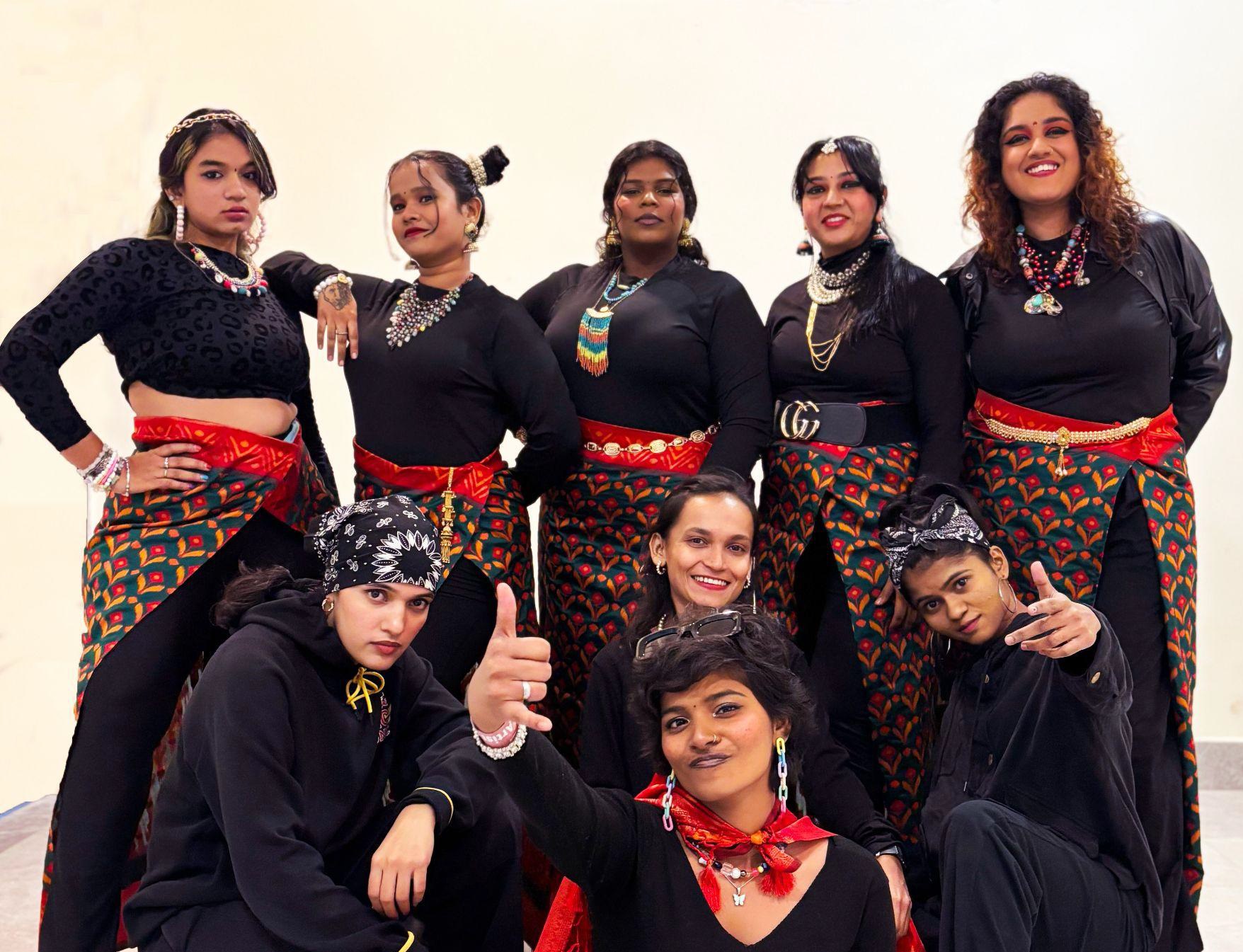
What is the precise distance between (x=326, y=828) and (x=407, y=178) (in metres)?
1.43

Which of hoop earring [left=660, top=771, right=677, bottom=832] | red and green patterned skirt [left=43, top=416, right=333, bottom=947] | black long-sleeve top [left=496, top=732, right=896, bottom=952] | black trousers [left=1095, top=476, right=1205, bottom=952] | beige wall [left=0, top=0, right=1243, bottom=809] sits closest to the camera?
black long-sleeve top [left=496, top=732, right=896, bottom=952]

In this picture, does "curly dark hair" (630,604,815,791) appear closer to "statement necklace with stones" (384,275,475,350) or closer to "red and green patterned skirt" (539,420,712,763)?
"red and green patterned skirt" (539,420,712,763)

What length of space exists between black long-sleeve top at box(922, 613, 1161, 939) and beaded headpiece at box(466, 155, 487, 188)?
5.10 ft

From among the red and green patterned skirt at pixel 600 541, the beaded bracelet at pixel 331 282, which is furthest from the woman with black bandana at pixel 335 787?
the beaded bracelet at pixel 331 282

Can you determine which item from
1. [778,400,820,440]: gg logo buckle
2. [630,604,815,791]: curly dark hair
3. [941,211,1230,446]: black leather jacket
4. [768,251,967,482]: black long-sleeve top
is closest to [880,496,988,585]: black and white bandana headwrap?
[768,251,967,482]: black long-sleeve top

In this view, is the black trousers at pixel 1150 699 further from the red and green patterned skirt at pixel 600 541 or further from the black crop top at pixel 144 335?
the black crop top at pixel 144 335

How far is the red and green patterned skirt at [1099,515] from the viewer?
2592 mm

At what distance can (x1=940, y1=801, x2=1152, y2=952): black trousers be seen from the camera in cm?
191

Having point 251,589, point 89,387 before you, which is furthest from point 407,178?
point 89,387

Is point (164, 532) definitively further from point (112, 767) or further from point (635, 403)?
point (635, 403)

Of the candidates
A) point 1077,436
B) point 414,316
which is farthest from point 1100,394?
point 414,316

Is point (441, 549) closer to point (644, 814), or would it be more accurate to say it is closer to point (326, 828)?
point (326, 828)

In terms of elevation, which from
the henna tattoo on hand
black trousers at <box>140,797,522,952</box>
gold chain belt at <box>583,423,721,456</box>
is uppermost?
the henna tattoo on hand

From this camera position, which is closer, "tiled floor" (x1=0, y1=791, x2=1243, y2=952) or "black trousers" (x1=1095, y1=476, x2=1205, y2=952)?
"black trousers" (x1=1095, y1=476, x2=1205, y2=952)
